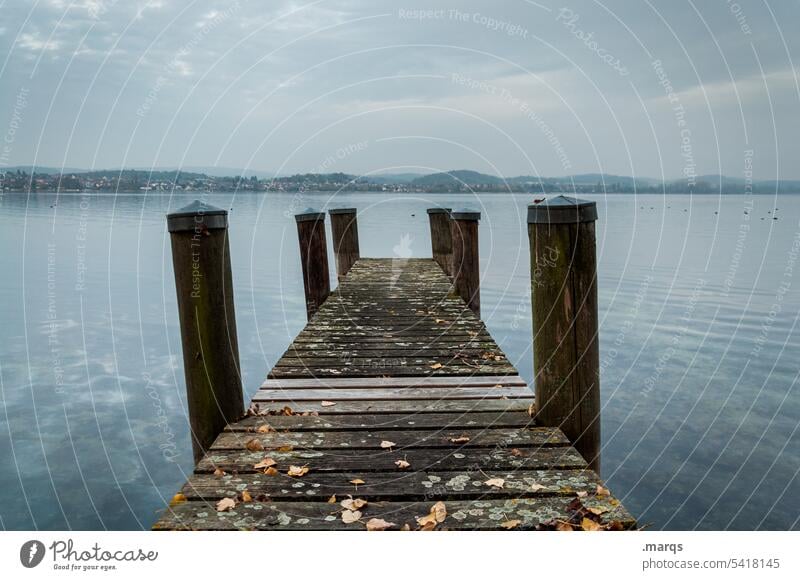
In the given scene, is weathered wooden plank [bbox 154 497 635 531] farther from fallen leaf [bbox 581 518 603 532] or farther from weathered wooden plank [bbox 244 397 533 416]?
weathered wooden plank [bbox 244 397 533 416]

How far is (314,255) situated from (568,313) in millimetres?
6763

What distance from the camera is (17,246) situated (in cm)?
4956

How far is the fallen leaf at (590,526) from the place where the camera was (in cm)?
268

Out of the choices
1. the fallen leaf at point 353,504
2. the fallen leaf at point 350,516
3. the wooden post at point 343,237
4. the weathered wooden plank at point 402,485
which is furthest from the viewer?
the wooden post at point 343,237

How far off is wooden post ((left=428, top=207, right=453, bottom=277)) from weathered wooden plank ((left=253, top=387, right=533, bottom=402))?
6.83 metres

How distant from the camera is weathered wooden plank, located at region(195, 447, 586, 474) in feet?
11.1

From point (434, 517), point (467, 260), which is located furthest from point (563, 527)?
point (467, 260)

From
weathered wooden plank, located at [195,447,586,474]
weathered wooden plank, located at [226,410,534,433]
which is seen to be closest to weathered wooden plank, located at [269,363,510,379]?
weathered wooden plank, located at [226,410,534,433]

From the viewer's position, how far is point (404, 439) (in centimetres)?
383

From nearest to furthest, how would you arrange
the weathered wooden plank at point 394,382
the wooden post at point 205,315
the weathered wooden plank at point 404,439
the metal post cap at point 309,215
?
the weathered wooden plank at point 404,439 < the wooden post at point 205,315 < the weathered wooden plank at point 394,382 < the metal post cap at point 309,215

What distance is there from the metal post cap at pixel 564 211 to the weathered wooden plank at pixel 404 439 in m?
1.35

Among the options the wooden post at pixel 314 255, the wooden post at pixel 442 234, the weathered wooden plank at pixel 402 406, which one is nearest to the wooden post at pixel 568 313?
the weathered wooden plank at pixel 402 406

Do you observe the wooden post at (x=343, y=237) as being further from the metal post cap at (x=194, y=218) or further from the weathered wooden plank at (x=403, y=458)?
the weathered wooden plank at (x=403, y=458)

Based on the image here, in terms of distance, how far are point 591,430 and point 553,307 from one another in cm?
82
